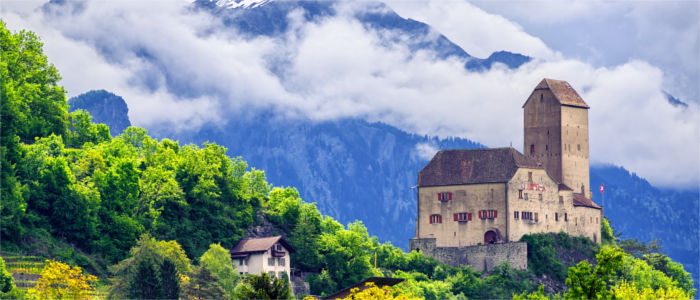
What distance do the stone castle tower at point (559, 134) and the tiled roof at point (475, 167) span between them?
26.6ft

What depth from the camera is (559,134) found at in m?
148

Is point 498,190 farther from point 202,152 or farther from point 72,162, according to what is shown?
point 72,162

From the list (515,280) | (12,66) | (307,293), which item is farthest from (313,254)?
(12,66)

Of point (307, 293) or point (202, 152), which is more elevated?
point (202, 152)

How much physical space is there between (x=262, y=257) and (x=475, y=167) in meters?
32.9

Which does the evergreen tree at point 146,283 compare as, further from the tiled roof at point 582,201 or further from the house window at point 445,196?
the tiled roof at point 582,201

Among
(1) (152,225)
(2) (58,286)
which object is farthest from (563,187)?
(2) (58,286)

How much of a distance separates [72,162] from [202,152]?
40.6 feet

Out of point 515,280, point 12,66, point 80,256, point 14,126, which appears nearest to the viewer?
point 80,256

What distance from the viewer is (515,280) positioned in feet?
429

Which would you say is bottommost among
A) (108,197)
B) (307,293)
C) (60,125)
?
(307,293)

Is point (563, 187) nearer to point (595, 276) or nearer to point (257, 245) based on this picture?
point (257, 245)

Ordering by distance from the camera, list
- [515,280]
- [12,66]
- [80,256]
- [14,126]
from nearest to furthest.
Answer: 1. [80,256]
2. [14,126]
3. [12,66]
4. [515,280]

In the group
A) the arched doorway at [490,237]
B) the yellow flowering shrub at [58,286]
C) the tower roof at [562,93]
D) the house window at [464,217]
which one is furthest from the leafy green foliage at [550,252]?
the yellow flowering shrub at [58,286]
